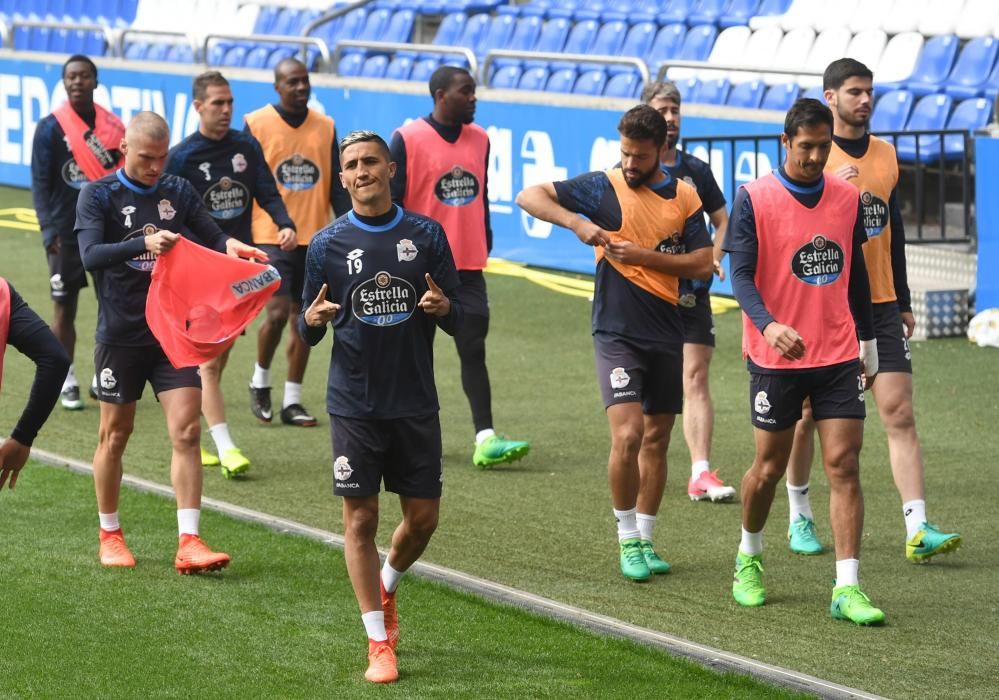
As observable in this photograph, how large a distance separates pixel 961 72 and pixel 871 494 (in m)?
8.36

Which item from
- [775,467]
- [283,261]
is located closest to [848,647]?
[775,467]

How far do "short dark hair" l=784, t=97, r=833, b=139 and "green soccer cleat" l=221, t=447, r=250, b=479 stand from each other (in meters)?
3.94

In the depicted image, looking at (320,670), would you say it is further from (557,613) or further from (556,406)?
(556,406)

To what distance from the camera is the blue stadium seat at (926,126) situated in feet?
46.5

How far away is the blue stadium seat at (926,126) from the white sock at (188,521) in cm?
846

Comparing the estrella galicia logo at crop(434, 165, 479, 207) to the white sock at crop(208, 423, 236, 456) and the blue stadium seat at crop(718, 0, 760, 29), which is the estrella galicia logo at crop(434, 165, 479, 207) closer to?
the white sock at crop(208, 423, 236, 456)

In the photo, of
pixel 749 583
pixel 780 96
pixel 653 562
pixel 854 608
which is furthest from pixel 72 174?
pixel 780 96

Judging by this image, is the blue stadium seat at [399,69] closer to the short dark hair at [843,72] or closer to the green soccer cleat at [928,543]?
the short dark hair at [843,72]

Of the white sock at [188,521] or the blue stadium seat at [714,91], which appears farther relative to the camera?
the blue stadium seat at [714,91]

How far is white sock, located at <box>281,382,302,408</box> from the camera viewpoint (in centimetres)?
1062

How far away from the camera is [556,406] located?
11.3 metres

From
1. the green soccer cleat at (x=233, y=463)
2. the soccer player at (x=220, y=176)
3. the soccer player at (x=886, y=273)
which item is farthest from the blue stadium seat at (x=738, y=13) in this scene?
the soccer player at (x=886, y=273)

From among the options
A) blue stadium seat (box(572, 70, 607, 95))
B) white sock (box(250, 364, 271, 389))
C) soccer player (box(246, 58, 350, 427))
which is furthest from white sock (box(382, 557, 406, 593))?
blue stadium seat (box(572, 70, 607, 95))

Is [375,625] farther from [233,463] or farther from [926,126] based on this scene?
[926,126]
